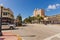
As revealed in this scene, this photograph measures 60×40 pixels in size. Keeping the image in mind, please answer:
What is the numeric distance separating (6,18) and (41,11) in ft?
416

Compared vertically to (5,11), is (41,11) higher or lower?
higher

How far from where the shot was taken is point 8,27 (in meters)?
36.5

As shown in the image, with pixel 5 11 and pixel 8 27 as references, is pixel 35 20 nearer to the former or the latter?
pixel 5 11

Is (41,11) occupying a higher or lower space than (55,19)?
higher

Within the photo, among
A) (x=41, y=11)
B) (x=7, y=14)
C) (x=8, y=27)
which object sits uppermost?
(x=41, y=11)

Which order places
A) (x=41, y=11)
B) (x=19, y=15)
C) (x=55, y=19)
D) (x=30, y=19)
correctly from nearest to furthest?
(x=19, y=15)
(x=55, y=19)
(x=30, y=19)
(x=41, y=11)

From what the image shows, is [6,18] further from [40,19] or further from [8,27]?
[40,19]

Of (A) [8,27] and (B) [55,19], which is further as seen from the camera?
(B) [55,19]

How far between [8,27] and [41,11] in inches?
6131

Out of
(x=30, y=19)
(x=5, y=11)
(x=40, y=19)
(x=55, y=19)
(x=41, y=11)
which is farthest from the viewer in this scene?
(x=41, y=11)

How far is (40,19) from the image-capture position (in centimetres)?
14900

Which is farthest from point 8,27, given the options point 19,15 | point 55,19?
point 55,19

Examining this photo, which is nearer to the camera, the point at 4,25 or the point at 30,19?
the point at 4,25

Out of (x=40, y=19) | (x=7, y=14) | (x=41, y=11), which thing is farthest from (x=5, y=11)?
(x=41, y=11)
